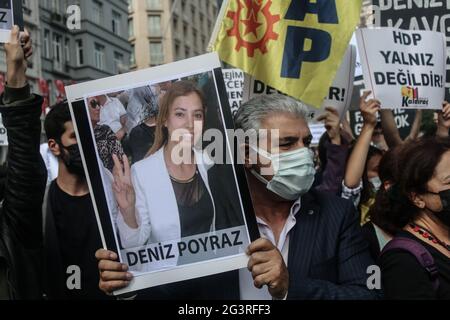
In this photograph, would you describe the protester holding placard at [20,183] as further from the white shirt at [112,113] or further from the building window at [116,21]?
the building window at [116,21]

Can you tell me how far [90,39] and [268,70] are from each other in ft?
4.26

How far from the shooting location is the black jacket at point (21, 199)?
1.86 metres

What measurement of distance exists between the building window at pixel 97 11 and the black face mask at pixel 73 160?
855mm

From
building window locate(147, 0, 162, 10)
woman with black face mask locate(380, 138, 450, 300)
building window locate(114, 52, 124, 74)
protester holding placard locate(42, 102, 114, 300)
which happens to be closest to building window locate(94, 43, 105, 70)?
building window locate(114, 52, 124, 74)

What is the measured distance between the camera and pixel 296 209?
2.02 m

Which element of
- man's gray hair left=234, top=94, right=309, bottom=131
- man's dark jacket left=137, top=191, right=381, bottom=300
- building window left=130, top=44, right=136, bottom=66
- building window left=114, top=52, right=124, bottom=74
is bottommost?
man's dark jacket left=137, top=191, right=381, bottom=300

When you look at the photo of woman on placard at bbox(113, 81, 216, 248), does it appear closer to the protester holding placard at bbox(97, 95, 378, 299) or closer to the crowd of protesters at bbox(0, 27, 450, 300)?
the crowd of protesters at bbox(0, 27, 450, 300)

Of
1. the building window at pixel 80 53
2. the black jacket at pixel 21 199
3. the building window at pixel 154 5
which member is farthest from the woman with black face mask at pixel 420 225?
the building window at pixel 80 53

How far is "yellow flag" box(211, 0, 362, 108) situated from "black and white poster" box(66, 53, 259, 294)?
1.07 m

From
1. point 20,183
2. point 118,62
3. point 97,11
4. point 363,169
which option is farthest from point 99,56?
point 363,169

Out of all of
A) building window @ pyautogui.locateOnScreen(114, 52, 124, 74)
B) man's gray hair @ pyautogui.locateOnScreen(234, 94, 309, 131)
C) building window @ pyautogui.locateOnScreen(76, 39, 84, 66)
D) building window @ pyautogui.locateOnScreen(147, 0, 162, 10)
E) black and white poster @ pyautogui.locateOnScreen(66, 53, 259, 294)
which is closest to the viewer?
black and white poster @ pyautogui.locateOnScreen(66, 53, 259, 294)

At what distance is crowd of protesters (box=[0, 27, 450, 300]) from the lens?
1.74 m
